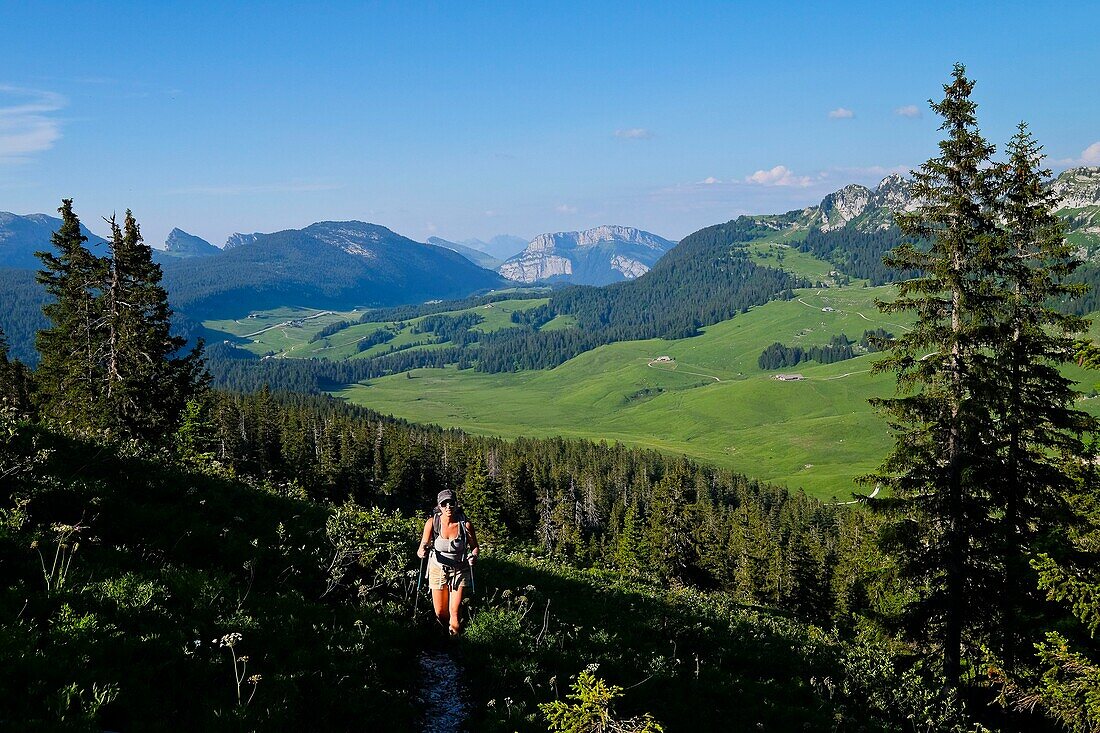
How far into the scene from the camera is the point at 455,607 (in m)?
12.7

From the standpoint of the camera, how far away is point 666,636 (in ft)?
52.2

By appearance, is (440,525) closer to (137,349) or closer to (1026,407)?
(1026,407)

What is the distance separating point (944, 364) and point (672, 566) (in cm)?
5254

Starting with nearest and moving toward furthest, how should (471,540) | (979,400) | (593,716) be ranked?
(593,716), (471,540), (979,400)

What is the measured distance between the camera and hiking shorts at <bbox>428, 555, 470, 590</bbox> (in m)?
12.7

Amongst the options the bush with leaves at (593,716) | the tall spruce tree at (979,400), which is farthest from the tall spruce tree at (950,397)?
the bush with leaves at (593,716)

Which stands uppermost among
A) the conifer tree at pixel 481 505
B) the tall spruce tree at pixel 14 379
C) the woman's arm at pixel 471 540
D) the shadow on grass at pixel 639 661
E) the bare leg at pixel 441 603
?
the tall spruce tree at pixel 14 379

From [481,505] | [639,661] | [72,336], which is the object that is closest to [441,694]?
[639,661]

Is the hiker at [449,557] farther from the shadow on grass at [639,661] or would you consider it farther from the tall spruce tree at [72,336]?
the tall spruce tree at [72,336]

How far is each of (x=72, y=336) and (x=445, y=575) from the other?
40516mm

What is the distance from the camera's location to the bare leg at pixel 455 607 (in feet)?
41.5

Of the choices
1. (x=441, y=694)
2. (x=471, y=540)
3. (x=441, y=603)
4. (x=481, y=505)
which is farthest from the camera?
(x=481, y=505)

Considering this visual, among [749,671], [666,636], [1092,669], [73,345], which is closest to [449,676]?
[666,636]

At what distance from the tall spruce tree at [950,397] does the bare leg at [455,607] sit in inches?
649
